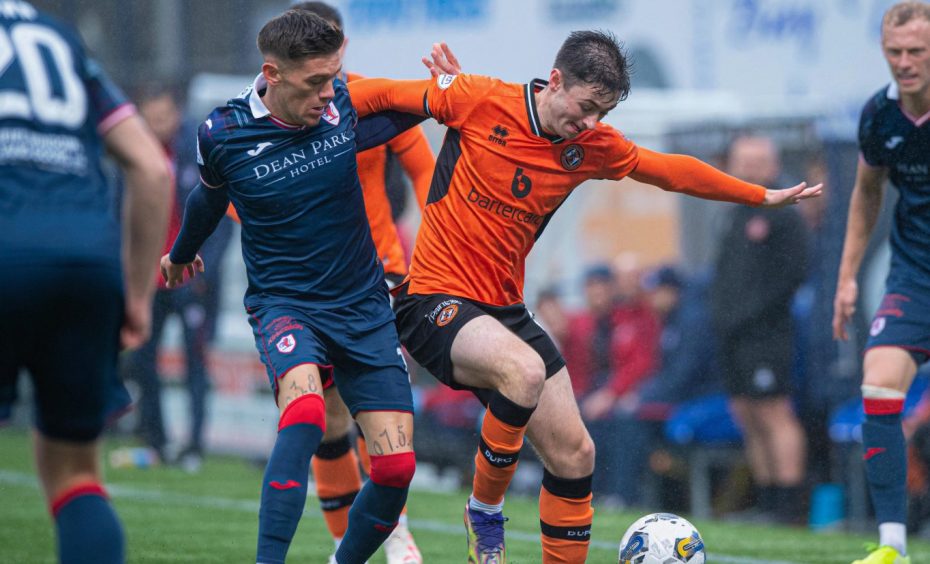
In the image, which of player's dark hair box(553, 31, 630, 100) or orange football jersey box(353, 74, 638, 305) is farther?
orange football jersey box(353, 74, 638, 305)

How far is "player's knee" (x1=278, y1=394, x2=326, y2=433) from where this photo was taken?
15.3 ft

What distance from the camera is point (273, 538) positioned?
4.60 metres

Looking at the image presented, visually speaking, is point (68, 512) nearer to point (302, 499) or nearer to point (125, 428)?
point (302, 499)

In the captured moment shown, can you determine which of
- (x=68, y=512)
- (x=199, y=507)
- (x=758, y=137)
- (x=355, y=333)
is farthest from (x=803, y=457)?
(x=68, y=512)

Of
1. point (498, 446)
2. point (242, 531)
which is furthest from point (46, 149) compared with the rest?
point (242, 531)

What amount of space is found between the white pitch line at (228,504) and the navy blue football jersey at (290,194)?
2.77m

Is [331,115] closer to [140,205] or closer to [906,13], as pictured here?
[140,205]

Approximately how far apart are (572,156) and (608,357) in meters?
4.80

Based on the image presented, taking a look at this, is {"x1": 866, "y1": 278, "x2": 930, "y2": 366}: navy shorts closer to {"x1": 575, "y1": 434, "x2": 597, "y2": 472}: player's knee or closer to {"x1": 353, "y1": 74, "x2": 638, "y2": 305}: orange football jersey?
{"x1": 353, "y1": 74, "x2": 638, "y2": 305}: orange football jersey

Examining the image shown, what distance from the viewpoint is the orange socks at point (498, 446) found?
496cm

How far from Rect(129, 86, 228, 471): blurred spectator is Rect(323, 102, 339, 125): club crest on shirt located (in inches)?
256

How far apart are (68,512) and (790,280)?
20.5 ft

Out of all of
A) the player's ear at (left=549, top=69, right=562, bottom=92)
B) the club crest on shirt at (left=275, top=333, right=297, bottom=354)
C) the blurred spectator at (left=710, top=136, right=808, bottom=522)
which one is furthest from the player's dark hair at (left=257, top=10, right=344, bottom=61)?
the blurred spectator at (left=710, top=136, right=808, bottom=522)

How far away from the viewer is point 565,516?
516cm
